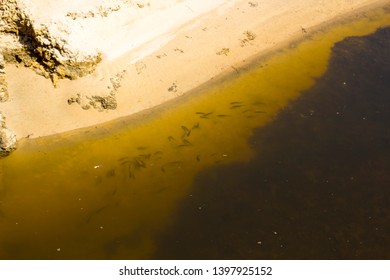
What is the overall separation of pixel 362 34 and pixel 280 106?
3.93m

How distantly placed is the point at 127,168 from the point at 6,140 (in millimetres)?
2398

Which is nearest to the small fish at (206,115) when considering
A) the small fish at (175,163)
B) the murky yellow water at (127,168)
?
the murky yellow water at (127,168)

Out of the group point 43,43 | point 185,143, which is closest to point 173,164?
point 185,143

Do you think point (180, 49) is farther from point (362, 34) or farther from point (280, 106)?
point (362, 34)

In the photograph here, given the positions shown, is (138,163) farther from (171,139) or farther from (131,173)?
(171,139)

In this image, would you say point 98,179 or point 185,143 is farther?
point 185,143

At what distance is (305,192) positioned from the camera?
6875mm

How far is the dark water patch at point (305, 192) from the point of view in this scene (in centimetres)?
614

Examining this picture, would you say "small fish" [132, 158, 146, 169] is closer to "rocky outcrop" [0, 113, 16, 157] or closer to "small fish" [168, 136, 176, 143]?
"small fish" [168, 136, 176, 143]

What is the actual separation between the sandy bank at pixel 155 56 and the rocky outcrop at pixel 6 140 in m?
0.30

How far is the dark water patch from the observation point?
6.14 m

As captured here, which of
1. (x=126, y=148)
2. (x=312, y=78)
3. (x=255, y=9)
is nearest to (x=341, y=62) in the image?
(x=312, y=78)

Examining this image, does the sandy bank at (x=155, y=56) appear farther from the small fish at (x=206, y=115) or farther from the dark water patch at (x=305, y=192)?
the dark water patch at (x=305, y=192)

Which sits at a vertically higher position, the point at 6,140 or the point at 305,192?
the point at 6,140
